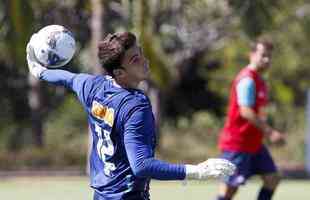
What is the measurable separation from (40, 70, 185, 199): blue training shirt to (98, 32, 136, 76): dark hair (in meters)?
0.18

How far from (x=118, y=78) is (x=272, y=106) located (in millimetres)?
26224

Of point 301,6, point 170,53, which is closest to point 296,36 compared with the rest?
point 301,6

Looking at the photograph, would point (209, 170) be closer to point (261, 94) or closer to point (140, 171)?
point (140, 171)

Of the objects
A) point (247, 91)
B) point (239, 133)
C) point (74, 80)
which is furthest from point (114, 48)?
point (239, 133)

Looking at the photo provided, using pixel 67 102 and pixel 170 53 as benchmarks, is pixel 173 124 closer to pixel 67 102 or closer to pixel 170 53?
pixel 67 102

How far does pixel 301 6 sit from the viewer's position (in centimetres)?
2719

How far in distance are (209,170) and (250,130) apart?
5.36m

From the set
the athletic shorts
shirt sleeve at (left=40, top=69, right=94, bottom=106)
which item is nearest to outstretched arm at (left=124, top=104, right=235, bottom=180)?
the athletic shorts

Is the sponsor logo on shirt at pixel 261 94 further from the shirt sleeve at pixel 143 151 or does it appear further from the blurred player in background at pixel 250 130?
the shirt sleeve at pixel 143 151

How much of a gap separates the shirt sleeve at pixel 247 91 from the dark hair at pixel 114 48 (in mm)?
4673

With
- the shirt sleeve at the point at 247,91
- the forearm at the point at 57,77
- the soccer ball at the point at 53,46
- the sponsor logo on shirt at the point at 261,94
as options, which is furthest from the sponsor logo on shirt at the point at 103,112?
the sponsor logo on shirt at the point at 261,94

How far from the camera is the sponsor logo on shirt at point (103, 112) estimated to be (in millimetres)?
6199

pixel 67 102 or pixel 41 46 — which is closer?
pixel 41 46

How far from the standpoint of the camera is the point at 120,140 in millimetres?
6219
